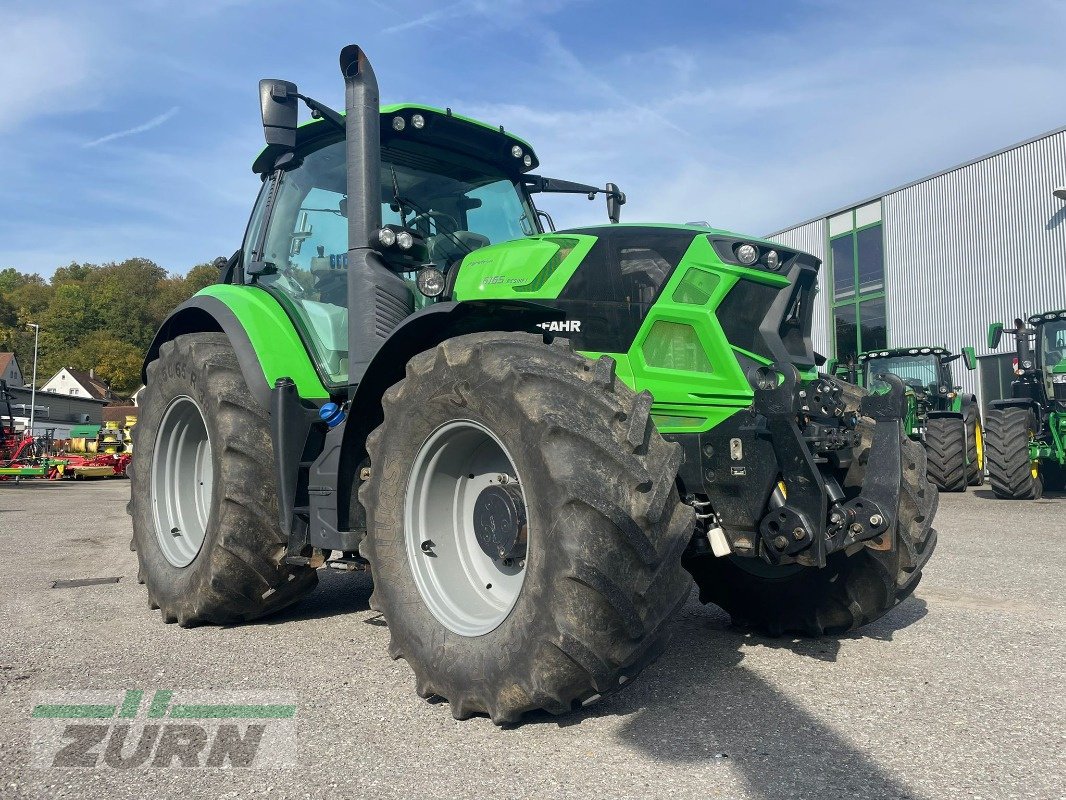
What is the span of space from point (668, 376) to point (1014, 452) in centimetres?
1040

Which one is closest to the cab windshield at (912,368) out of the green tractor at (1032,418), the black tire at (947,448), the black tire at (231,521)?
the green tractor at (1032,418)

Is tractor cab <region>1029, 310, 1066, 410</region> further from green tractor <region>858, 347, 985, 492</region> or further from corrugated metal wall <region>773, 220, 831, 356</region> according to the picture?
corrugated metal wall <region>773, 220, 831, 356</region>

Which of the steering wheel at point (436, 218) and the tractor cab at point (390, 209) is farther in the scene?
the steering wheel at point (436, 218)

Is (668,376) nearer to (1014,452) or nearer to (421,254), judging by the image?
(421,254)

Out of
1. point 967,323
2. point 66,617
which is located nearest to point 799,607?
point 66,617

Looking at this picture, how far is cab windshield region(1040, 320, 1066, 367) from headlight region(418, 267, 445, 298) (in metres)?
12.4

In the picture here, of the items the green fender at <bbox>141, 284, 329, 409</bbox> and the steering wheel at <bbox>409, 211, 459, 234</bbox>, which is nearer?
the green fender at <bbox>141, 284, 329, 409</bbox>

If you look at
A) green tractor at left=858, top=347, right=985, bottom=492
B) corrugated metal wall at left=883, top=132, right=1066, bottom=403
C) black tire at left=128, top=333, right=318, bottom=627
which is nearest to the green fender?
black tire at left=128, top=333, right=318, bottom=627

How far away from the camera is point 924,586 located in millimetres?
5684

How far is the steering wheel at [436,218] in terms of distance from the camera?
4.62 m

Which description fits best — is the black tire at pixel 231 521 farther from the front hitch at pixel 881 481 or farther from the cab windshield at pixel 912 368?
the cab windshield at pixel 912 368

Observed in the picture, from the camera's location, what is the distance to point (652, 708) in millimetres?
3156

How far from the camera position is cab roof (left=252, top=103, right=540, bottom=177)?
14.8 ft

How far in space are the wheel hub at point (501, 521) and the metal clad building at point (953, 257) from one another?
2079 cm
